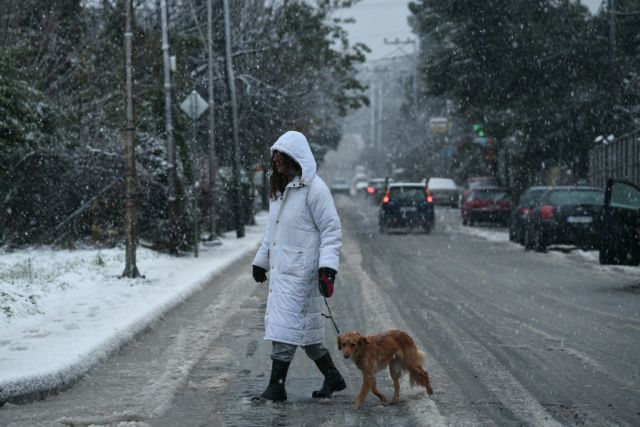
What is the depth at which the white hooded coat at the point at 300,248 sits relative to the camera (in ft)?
20.8

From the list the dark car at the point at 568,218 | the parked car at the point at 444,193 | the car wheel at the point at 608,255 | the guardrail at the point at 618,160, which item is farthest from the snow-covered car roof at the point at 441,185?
the car wheel at the point at 608,255

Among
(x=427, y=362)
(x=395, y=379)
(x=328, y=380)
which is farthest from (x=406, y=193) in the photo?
(x=395, y=379)

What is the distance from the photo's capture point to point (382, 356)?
624 centimetres

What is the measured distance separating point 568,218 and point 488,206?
48.3 ft

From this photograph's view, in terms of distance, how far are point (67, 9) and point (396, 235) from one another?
1222 centimetres

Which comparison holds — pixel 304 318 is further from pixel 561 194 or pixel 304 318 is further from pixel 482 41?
pixel 482 41

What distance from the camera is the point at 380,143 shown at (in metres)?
126

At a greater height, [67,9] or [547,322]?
[67,9]

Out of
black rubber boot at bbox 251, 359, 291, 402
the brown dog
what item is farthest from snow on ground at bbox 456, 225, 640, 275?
black rubber boot at bbox 251, 359, 291, 402

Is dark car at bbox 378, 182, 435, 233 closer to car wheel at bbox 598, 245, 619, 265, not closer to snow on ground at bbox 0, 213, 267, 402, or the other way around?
snow on ground at bbox 0, 213, 267, 402

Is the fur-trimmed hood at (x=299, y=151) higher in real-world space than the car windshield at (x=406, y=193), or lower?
higher

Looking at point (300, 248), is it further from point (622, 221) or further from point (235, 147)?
point (235, 147)

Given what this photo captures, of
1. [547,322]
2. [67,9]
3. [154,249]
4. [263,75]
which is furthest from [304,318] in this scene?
[263,75]

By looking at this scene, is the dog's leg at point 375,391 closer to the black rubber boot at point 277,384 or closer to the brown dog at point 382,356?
the brown dog at point 382,356
